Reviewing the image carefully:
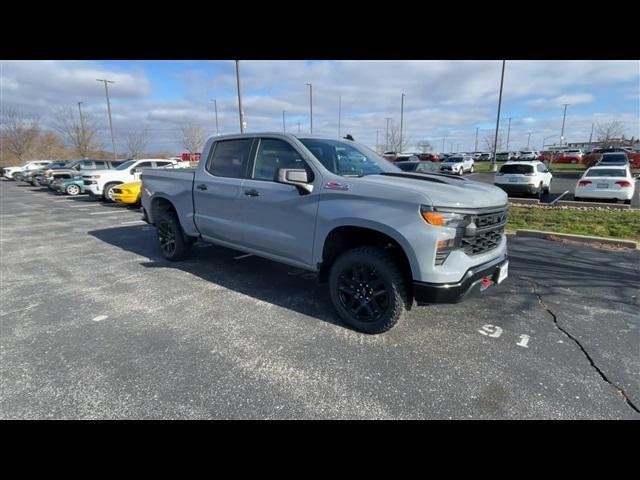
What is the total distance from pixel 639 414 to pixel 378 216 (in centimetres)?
222

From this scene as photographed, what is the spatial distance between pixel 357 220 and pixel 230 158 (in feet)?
7.60

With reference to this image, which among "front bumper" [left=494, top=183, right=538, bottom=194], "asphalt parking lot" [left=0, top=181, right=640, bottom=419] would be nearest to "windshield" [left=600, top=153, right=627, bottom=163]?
"front bumper" [left=494, top=183, right=538, bottom=194]

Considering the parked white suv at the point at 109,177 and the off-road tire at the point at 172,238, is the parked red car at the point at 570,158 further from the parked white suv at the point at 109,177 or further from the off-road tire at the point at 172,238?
the off-road tire at the point at 172,238

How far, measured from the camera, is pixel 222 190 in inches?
176

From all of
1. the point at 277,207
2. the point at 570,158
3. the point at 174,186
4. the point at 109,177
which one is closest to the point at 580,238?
the point at 277,207

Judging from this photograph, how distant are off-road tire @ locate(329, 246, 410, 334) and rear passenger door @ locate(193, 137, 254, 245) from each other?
5.32 ft

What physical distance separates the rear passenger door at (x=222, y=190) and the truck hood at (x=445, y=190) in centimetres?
179

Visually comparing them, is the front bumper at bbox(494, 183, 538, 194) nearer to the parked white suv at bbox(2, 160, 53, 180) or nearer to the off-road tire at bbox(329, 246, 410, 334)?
the off-road tire at bbox(329, 246, 410, 334)

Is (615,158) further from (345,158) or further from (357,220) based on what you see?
(357,220)

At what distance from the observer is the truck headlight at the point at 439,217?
2.74m

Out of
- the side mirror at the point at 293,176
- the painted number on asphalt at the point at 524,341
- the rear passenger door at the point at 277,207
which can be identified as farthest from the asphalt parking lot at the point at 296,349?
the side mirror at the point at 293,176

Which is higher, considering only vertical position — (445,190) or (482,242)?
(445,190)
